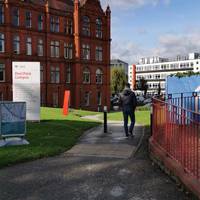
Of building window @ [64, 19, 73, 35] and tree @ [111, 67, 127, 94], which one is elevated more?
building window @ [64, 19, 73, 35]

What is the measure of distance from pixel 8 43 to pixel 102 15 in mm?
18212

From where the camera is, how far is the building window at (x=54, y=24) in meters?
52.9

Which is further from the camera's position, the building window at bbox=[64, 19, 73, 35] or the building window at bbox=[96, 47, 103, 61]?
the building window at bbox=[96, 47, 103, 61]

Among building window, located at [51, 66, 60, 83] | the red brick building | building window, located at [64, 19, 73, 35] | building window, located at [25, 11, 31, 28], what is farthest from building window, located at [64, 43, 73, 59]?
building window, located at [25, 11, 31, 28]

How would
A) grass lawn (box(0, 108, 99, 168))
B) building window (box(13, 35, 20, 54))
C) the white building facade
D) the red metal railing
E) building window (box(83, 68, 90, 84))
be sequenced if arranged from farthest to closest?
the white building facade → building window (box(83, 68, 90, 84)) → building window (box(13, 35, 20, 54)) → grass lawn (box(0, 108, 99, 168)) → the red metal railing

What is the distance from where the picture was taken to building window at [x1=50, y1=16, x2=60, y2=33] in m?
52.9

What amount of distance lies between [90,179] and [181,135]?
1830 mm

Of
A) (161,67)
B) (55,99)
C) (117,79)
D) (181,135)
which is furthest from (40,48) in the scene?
(161,67)

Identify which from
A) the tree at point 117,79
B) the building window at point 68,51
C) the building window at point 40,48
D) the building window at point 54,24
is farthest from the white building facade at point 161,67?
the building window at point 40,48

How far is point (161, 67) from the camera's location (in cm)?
15875

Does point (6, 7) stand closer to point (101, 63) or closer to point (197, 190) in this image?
point (101, 63)

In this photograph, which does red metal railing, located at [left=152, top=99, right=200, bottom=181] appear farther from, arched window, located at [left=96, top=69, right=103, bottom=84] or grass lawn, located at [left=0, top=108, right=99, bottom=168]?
arched window, located at [left=96, top=69, right=103, bottom=84]

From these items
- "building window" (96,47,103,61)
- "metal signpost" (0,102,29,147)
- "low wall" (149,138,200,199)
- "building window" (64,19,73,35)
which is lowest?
"low wall" (149,138,200,199)

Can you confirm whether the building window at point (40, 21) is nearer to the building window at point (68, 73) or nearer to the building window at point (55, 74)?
the building window at point (55, 74)
